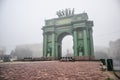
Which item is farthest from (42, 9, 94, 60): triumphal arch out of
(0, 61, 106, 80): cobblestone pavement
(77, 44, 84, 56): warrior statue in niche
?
(0, 61, 106, 80): cobblestone pavement

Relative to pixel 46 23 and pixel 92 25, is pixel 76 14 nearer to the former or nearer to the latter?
pixel 92 25

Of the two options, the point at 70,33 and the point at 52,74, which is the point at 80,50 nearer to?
the point at 70,33

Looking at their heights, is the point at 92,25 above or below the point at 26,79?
above

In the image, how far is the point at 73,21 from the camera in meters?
25.4

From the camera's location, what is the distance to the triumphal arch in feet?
80.3

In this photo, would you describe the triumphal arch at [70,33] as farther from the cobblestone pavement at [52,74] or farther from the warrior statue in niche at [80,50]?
the cobblestone pavement at [52,74]

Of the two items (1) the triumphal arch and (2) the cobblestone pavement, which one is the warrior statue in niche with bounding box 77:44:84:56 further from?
(2) the cobblestone pavement

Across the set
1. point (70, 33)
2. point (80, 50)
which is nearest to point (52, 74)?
point (80, 50)

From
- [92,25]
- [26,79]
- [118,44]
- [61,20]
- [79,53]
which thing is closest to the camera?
[26,79]

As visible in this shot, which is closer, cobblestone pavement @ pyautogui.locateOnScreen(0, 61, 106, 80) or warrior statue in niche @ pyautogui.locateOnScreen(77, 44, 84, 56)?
cobblestone pavement @ pyautogui.locateOnScreen(0, 61, 106, 80)

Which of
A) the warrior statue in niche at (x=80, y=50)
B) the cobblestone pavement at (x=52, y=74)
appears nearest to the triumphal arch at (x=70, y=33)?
the warrior statue in niche at (x=80, y=50)

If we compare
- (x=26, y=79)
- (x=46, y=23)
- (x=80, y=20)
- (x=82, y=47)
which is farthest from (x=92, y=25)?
(x=26, y=79)

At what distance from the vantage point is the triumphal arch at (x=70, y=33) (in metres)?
24.5

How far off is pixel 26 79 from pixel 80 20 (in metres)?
22.5
